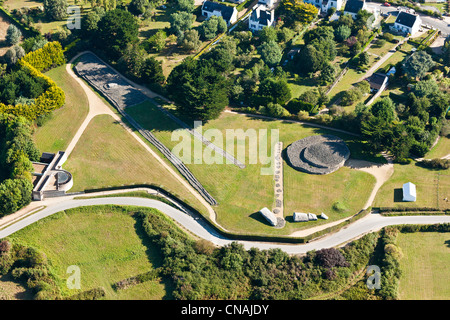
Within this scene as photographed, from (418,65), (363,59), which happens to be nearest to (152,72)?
(363,59)

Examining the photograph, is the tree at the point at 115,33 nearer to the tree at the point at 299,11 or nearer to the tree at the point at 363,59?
the tree at the point at 299,11

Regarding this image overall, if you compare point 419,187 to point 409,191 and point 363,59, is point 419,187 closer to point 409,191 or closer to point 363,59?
point 409,191

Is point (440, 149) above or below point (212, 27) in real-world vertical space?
below

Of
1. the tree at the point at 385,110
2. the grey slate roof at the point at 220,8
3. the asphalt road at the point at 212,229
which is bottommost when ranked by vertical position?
the asphalt road at the point at 212,229

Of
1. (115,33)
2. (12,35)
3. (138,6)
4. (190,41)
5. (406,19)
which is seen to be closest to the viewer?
(115,33)

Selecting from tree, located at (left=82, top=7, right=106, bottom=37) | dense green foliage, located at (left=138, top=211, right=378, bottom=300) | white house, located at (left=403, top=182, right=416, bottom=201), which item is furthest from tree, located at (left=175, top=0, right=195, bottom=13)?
white house, located at (left=403, top=182, right=416, bottom=201)

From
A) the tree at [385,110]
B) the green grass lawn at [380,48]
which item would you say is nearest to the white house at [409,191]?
the tree at [385,110]

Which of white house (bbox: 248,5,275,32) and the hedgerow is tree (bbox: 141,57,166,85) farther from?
white house (bbox: 248,5,275,32)
